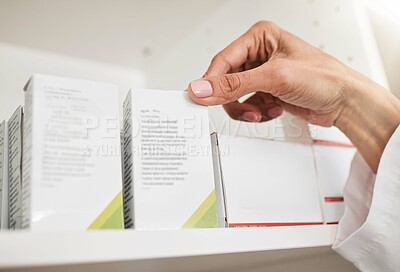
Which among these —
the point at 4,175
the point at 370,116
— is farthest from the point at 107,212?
the point at 370,116

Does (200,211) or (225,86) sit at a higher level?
(225,86)

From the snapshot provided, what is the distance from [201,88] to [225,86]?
4 cm

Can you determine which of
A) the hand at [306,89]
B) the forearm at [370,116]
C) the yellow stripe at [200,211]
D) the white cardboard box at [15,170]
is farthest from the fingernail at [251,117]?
the white cardboard box at [15,170]

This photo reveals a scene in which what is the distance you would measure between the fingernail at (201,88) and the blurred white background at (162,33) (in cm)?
28

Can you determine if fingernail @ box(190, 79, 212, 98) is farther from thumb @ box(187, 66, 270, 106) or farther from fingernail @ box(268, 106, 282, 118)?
fingernail @ box(268, 106, 282, 118)

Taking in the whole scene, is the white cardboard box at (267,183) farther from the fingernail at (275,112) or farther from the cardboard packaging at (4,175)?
the cardboard packaging at (4,175)

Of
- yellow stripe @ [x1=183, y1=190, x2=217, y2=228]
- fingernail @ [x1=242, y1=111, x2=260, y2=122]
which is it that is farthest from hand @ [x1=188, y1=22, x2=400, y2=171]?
yellow stripe @ [x1=183, y1=190, x2=217, y2=228]

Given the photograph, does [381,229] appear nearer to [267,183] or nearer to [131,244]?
[267,183]

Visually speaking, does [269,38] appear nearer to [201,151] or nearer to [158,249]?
[201,151]

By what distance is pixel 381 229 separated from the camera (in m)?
0.55

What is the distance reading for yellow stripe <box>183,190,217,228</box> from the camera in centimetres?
44

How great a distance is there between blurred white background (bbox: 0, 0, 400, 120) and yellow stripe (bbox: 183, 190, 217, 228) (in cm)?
35

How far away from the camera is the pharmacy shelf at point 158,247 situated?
1.15 ft

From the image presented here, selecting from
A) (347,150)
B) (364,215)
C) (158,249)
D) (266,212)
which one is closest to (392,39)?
(347,150)
